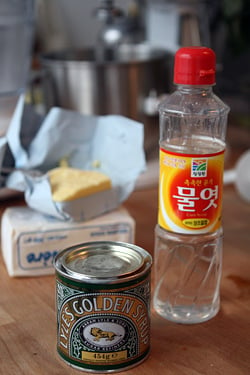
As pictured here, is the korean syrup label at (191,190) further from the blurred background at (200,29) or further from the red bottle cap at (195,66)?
the blurred background at (200,29)

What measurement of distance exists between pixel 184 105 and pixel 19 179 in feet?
0.90

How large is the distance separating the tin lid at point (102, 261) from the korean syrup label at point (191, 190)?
0.19ft

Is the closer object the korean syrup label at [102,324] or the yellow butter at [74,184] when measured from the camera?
the korean syrup label at [102,324]

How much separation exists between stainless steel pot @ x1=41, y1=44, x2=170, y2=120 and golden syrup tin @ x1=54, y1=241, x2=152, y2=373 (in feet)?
1.83

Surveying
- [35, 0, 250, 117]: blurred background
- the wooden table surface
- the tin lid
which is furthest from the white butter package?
[35, 0, 250, 117]: blurred background

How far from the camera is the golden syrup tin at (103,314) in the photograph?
554mm

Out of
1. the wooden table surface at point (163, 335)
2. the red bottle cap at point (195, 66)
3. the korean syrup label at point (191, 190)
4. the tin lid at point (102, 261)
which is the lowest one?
the wooden table surface at point (163, 335)

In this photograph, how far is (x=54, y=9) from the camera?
155 centimetres

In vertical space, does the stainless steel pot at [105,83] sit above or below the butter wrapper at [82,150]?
above

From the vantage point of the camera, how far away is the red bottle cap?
1.97 ft

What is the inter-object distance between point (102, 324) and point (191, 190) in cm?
17

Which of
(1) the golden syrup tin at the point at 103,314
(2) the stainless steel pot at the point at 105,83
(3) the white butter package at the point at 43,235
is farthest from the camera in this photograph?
(2) the stainless steel pot at the point at 105,83

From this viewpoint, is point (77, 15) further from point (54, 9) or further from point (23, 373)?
point (23, 373)

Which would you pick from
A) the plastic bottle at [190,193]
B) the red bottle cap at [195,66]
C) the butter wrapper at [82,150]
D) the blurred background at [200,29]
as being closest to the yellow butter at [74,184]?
the butter wrapper at [82,150]
